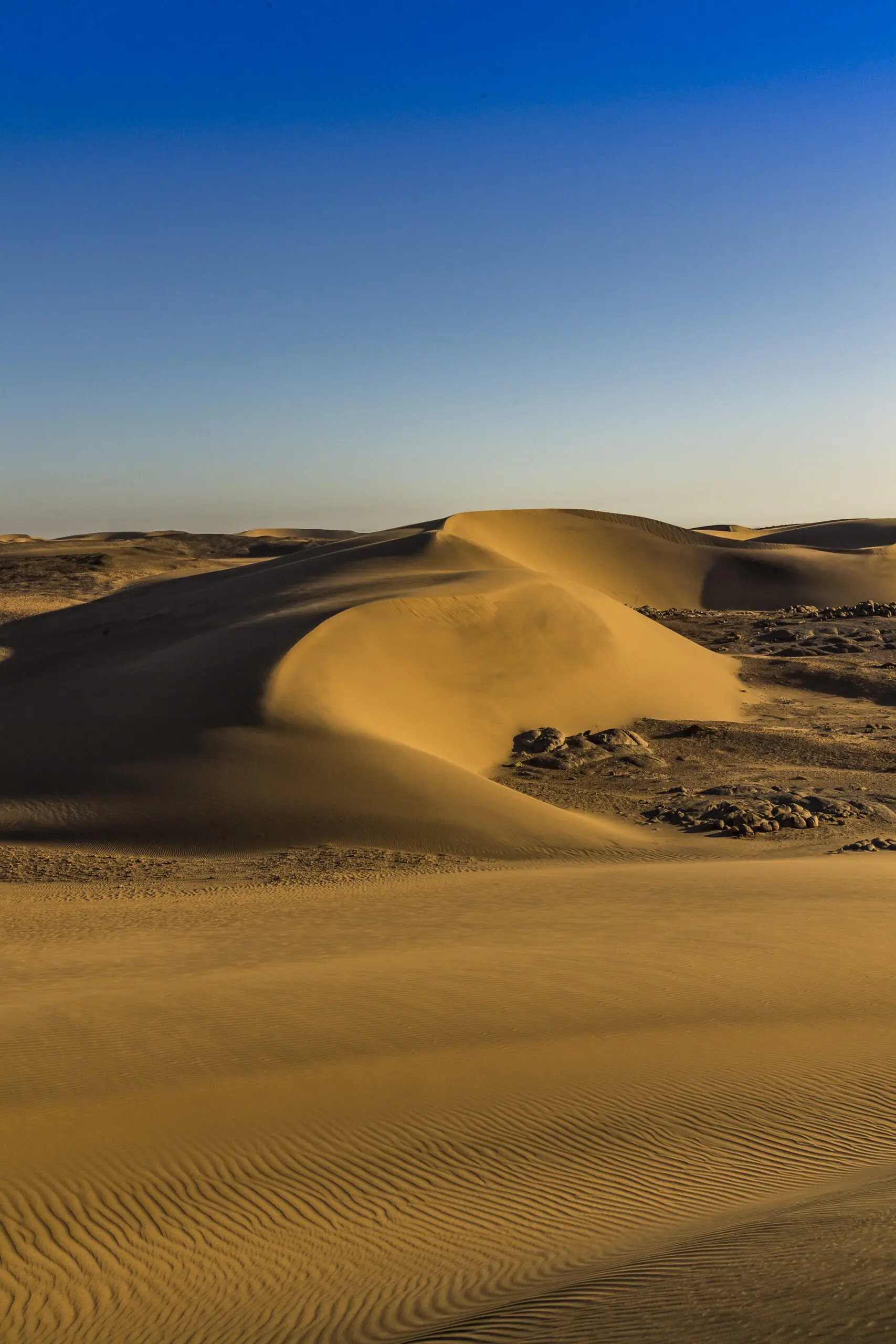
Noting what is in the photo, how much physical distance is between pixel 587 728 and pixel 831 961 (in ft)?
36.4

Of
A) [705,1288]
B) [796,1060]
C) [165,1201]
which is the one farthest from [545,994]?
[705,1288]

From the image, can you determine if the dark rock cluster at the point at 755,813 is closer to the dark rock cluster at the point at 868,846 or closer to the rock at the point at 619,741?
the dark rock cluster at the point at 868,846

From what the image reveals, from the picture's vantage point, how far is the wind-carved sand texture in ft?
11.5

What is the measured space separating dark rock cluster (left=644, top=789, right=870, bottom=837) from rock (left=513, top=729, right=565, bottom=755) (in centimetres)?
321

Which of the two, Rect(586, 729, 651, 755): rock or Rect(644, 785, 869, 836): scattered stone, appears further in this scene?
Rect(586, 729, 651, 755): rock

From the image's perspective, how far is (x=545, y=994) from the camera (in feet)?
→ 20.9

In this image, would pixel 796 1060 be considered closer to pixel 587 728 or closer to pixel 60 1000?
pixel 60 1000

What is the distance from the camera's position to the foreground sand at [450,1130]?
3301mm

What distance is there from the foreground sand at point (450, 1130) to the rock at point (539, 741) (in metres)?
8.61

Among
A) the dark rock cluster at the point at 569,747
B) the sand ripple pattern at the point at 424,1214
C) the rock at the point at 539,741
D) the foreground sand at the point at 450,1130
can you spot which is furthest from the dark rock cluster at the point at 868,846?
the sand ripple pattern at the point at 424,1214

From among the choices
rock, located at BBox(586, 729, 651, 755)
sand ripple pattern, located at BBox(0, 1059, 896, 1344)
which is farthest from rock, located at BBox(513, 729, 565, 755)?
sand ripple pattern, located at BBox(0, 1059, 896, 1344)

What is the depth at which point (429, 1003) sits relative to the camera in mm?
6172

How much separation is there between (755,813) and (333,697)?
608 centimetres

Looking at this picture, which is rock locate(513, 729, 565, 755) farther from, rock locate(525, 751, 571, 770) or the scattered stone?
the scattered stone
